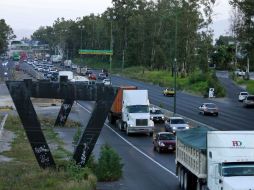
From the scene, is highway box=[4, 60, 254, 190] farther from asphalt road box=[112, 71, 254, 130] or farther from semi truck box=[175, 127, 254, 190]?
semi truck box=[175, 127, 254, 190]

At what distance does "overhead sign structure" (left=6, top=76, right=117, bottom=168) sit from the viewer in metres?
30.3

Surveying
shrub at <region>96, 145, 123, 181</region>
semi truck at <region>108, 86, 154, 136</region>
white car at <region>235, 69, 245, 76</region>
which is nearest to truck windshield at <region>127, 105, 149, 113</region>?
semi truck at <region>108, 86, 154, 136</region>

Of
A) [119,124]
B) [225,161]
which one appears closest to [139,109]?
[119,124]

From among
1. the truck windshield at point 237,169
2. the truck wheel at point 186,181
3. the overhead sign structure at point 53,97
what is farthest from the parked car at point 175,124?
the truck windshield at point 237,169

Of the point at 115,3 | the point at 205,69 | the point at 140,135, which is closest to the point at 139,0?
the point at 115,3

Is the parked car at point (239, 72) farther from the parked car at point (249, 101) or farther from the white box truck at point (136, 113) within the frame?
the white box truck at point (136, 113)

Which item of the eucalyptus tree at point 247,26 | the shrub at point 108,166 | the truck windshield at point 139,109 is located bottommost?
the shrub at point 108,166

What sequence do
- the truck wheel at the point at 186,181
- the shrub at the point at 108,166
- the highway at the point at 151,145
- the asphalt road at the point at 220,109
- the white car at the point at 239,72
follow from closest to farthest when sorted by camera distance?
1. the truck wheel at the point at 186,181
2. the shrub at the point at 108,166
3. the highway at the point at 151,145
4. the asphalt road at the point at 220,109
5. the white car at the point at 239,72

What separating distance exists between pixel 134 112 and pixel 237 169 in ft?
99.4

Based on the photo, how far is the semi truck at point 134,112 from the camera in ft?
166

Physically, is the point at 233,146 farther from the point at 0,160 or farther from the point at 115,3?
the point at 115,3

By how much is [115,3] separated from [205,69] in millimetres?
62454

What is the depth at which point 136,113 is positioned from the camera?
168 feet

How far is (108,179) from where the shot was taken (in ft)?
98.5
